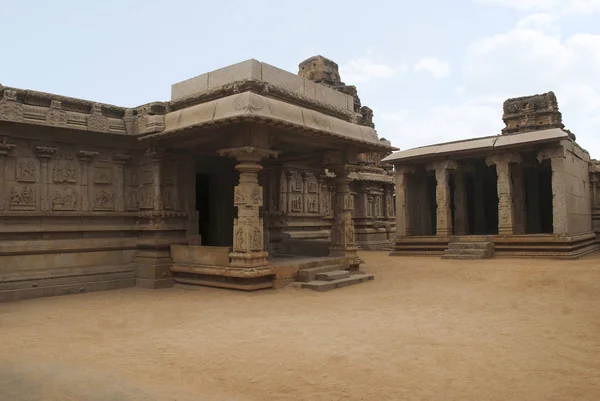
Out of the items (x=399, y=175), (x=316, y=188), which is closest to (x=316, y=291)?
(x=316, y=188)

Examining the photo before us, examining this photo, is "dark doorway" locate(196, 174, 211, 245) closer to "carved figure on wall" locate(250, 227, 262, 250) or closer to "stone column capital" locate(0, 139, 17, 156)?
"carved figure on wall" locate(250, 227, 262, 250)

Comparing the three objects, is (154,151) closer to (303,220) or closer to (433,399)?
(303,220)

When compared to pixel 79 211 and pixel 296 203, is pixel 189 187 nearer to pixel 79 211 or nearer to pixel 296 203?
pixel 79 211

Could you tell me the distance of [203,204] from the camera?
14.8 m

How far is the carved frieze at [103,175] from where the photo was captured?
1027 cm

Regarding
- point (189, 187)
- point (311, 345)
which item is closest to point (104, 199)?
point (189, 187)

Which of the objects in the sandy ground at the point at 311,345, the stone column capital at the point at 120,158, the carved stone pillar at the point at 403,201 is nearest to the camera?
the sandy ground at the point at 311,345

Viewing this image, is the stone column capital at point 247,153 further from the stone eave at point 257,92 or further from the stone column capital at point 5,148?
the stone column capital at point 5,148

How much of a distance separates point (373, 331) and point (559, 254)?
10.5 metres

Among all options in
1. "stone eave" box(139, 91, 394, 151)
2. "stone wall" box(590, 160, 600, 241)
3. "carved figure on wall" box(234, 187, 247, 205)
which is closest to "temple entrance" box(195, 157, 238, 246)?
"stone eave" box(139, 91, 394, 151)

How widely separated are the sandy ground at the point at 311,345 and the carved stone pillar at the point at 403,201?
27.6ft

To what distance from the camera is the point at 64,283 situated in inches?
377

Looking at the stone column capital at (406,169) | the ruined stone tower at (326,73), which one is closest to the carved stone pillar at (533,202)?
the stone column capital at (406,169)

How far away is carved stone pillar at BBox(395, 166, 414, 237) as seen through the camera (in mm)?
17453
